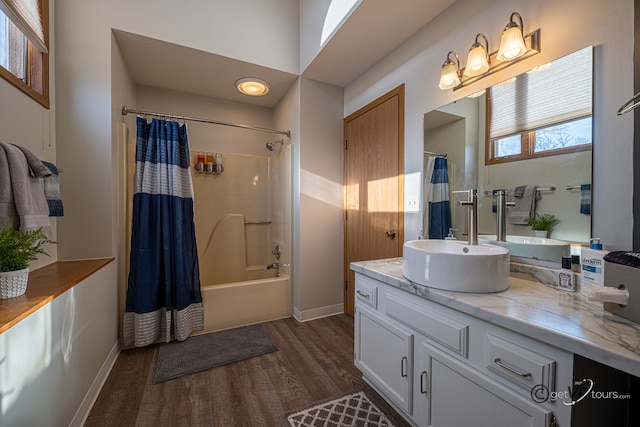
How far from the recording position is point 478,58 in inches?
55.2

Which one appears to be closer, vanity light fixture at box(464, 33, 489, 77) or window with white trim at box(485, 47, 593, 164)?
window with white trim at box(485, 47, 593, 164)

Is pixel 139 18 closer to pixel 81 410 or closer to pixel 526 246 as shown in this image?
pixel 81 410

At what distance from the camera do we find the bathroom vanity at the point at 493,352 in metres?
0.72

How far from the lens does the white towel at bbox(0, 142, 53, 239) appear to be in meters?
1.17

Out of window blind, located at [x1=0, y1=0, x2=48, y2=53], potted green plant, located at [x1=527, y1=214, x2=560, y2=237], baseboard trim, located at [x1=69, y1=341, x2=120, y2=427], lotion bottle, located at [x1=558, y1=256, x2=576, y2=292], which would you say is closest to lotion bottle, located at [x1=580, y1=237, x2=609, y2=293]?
lotion bottle, located at [x1=558, y1=256, x2=576, y2=292]

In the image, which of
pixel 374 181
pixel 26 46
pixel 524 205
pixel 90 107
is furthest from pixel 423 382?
pixel 26 46

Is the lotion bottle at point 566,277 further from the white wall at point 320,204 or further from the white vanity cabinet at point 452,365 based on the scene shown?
the white wall at point 320,204

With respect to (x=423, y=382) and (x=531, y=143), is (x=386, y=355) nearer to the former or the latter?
(x=423, y=382)

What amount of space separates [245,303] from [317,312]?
2.30ft

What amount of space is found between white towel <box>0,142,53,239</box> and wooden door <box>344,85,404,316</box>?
2.11 meters

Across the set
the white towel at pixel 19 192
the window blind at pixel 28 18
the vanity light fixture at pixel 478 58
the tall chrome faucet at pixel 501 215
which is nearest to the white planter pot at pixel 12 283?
the white towel at pixel 19 192

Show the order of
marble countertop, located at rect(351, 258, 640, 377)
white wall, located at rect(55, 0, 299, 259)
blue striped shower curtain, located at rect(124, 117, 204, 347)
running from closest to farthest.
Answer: marble countertop, located at rect(351, 258, 640, 377)
white wall, located at rect(55, 0, 299, 259)
blue striped shower curtain, located at rect(124, 117, 204, 347)

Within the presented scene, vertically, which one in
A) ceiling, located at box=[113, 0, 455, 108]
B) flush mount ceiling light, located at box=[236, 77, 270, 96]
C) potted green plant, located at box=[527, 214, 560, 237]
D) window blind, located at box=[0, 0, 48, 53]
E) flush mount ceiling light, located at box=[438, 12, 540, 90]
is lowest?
potted green plant, located at box=[527, 214, 560, 237]

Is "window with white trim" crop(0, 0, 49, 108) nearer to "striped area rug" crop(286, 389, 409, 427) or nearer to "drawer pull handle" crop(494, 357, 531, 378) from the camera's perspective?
"striped area rug" crop(286, 389, 409, 427)
